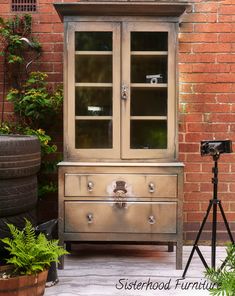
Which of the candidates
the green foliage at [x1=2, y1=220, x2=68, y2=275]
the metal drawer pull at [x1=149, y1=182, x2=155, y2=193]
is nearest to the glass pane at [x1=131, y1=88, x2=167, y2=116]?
the metal drawer pull at [x1=149, y1=182, x2=155, y2=193]

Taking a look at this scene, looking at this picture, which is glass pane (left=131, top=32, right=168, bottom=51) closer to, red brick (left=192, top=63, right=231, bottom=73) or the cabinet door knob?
the cabinet door knob

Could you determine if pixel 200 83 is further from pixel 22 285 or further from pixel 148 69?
pixel 22 285

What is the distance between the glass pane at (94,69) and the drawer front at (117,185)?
75 cm

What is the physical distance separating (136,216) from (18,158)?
0.99m

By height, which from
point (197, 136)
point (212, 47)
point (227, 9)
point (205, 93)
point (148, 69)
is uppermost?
point (227, 9)

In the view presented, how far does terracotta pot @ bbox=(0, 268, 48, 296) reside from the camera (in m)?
2.56

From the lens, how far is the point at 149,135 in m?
3.47

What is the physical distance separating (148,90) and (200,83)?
2.32 ft

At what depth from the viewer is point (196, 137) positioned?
4.01m

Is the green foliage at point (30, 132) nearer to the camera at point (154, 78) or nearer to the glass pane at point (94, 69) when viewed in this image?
the glass pane at point (94, 69)

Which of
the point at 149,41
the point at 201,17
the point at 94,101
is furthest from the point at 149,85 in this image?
the point at 201,17

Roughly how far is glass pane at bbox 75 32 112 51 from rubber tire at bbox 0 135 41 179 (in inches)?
32.6

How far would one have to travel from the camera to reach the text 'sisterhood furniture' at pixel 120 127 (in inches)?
134

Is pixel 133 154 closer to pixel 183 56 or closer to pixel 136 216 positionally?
pixel 136 216
